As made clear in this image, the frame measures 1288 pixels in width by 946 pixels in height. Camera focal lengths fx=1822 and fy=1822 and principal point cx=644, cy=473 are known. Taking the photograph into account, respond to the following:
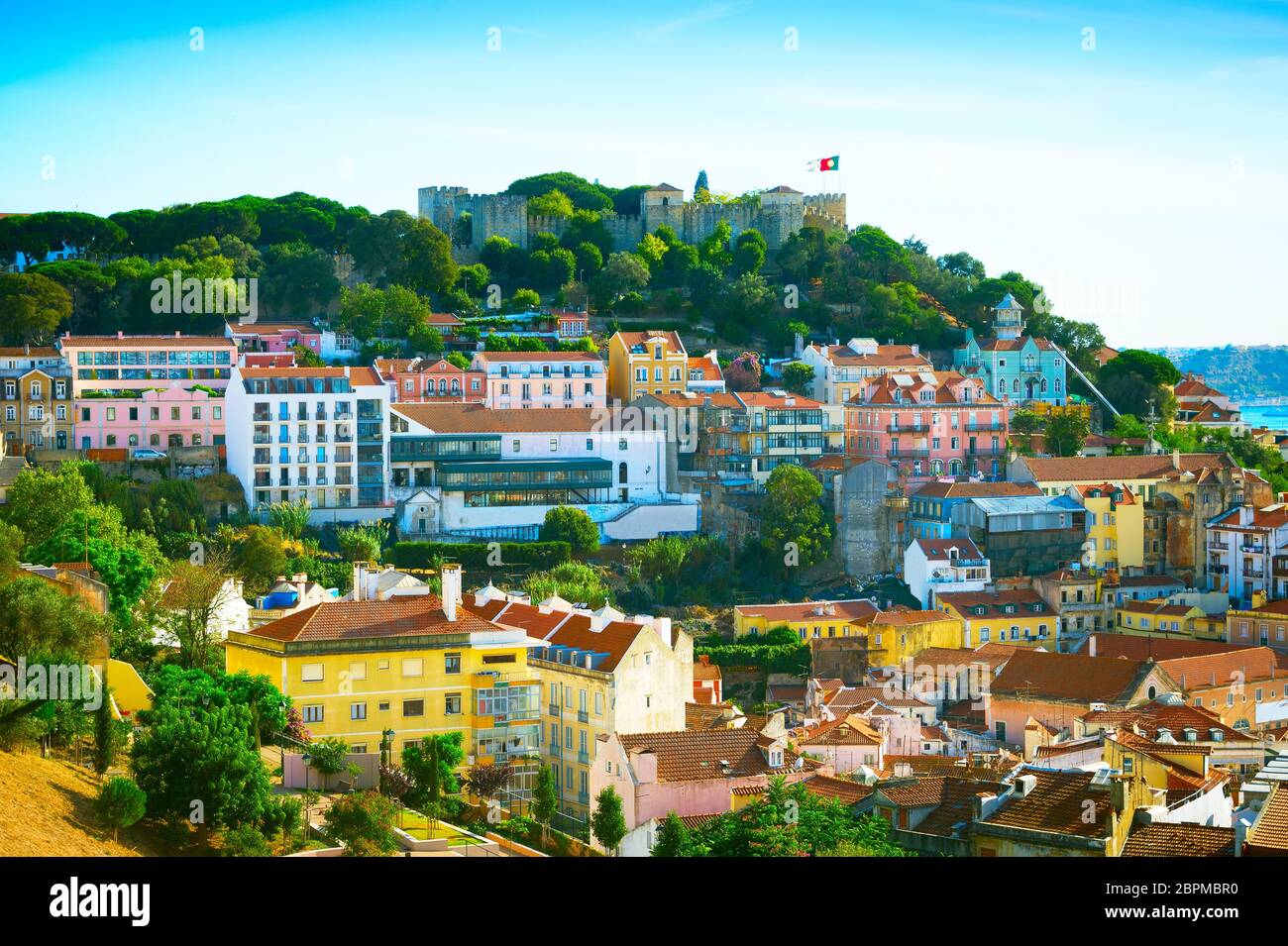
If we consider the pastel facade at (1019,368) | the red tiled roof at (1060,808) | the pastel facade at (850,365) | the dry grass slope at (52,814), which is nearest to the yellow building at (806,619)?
the pastel facade at (850,365)

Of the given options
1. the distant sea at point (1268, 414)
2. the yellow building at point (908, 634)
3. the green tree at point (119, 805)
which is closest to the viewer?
the green tree at point (119, 805)

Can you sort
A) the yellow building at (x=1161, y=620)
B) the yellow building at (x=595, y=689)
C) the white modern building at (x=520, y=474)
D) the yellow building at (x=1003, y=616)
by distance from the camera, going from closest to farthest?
the yellow building at (x=595, y=689), the yellow building at (x=1003, y=616), the yellow building at (x=1161, y=620), the white modern building at (x=520, y=474)

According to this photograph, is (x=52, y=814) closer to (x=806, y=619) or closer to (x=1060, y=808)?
(x=1060, y=808)

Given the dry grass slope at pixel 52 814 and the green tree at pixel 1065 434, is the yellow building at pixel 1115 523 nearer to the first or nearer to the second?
the green tree at pixel 1065 434

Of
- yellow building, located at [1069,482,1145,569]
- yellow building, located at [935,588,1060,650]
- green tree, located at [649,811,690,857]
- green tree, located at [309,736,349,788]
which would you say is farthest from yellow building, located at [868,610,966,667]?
green tree, located at [649,811,690,857]

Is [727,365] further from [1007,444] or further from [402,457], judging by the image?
[402,457]
